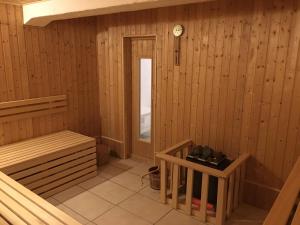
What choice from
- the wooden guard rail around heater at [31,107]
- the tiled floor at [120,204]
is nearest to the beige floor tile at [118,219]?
the tiled floor at [120,204]

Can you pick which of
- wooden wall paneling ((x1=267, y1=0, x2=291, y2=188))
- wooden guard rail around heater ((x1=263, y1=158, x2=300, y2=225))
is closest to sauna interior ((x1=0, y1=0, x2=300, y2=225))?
wooden wall paneling ((x1=267, y1=0, x2=291, y2=188))

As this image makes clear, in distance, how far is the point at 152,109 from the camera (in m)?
4.24

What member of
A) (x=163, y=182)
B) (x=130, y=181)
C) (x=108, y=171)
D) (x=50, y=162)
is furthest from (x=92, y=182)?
(x=163, y=182)

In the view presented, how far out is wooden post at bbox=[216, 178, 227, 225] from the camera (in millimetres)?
2723

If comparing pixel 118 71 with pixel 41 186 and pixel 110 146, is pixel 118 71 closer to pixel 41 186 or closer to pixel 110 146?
pixel 110 146

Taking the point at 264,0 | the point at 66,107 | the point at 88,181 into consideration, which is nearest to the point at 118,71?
the point at 66,107

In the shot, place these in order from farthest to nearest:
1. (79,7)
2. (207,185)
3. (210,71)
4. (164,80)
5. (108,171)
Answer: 1. (108,171)
2. (164,80)
3. (210,71)
4. (207,185)
5. (79,7)

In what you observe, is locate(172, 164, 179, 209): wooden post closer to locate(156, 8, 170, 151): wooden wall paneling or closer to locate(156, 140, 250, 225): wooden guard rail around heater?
locate(156, 140, 250, 225): wooden guard rail around heater

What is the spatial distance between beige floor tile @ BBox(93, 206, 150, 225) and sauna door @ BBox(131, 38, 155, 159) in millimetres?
1461

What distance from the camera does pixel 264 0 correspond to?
9.36ft

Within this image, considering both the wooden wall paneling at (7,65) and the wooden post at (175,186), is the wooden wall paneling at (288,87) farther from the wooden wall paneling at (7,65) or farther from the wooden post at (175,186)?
the wooden wall paneling at (7,65)

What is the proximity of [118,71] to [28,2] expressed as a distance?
65.2 inches

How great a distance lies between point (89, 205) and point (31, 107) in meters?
1.69

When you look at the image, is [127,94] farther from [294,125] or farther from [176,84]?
[294,125]
